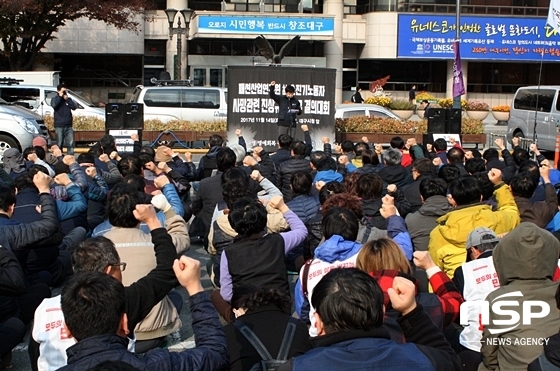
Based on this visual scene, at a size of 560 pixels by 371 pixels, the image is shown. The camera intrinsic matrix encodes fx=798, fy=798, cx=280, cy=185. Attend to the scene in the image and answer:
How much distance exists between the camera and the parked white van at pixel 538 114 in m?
21.6

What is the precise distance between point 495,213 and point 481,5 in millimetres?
35617

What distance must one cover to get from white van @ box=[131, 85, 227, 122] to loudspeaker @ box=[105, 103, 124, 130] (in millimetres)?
4622

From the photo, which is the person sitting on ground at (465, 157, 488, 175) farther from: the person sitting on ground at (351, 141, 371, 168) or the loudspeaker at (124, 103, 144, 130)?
the loudspeaker at (124, 103, 144, 130)

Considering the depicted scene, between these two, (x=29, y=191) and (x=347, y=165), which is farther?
(x=347, y=165)

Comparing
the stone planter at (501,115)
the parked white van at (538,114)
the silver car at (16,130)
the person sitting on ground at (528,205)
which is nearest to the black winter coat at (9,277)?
the person sitting on ground at (528,205)

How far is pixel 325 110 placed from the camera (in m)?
18.8

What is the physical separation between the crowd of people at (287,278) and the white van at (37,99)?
13262 mm

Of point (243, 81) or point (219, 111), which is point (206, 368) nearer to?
point (243, 81)

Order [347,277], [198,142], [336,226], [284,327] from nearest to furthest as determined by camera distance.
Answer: [347,277] → [284,327] → [336,226] → [198,142]

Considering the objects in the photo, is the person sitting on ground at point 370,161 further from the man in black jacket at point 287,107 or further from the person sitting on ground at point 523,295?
the man in black jacket at point 287,107

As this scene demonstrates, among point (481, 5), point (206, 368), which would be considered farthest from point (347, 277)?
point (481, 5)

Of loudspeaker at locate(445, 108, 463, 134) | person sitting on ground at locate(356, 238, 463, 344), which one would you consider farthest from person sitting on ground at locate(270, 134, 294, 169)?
loudspeaker at locate(445, 108, 463, 134)

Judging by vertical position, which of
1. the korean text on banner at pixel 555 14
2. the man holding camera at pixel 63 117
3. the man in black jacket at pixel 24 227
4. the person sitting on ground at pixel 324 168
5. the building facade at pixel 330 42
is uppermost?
the building facade at pixel 330 42

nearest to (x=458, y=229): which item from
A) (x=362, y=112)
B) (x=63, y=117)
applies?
(x=63, y=117)
